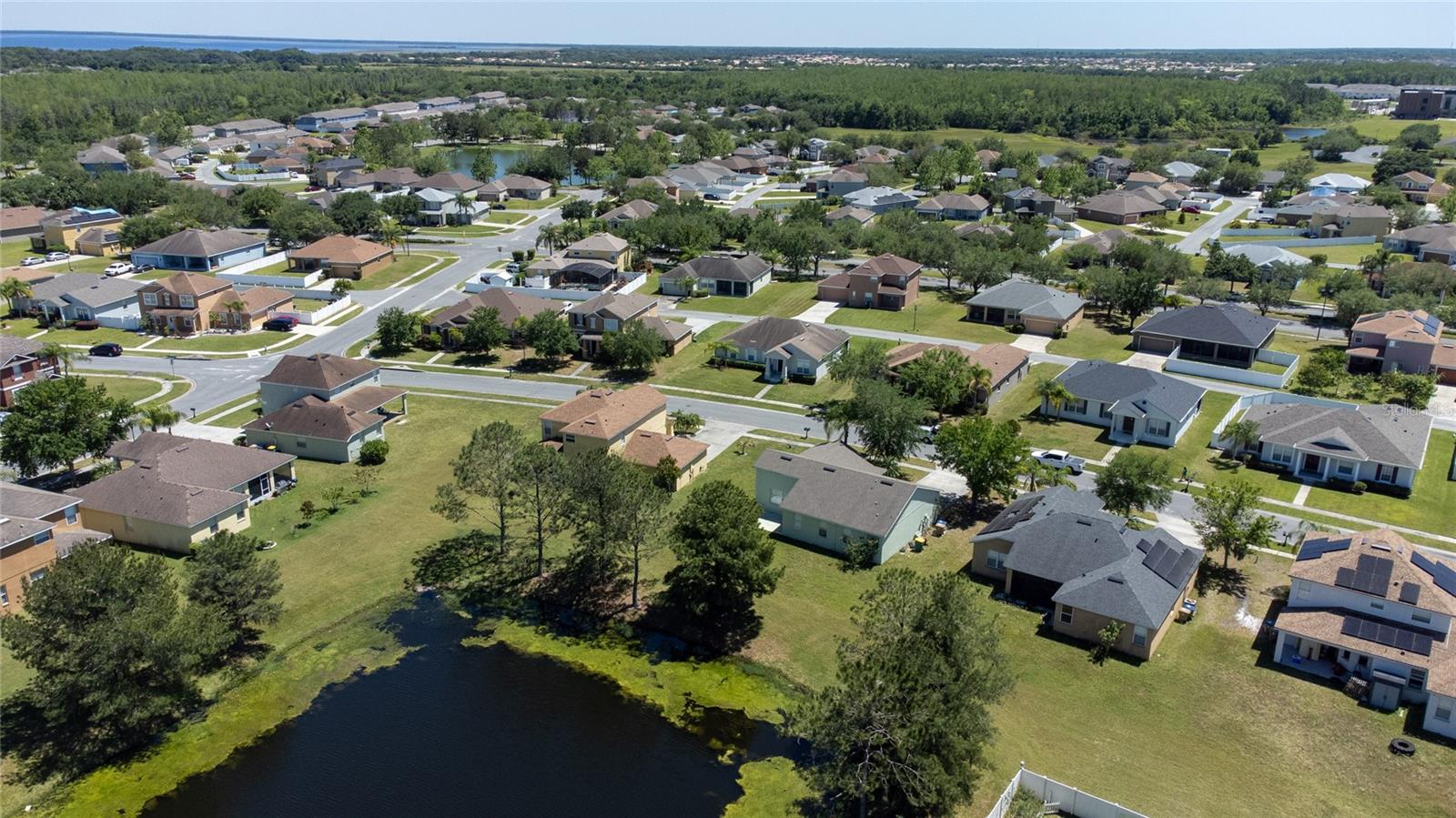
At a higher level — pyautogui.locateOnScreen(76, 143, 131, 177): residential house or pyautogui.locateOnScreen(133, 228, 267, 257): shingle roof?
pyautogui.locateOnScreen(76, 143, 131, 177): residential house

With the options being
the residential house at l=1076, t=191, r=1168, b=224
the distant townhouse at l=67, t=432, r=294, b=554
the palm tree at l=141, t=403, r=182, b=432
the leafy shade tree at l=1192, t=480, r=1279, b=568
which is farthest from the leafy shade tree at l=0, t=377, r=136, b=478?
the residential house at l=1076, t=191, r=1168, b=224

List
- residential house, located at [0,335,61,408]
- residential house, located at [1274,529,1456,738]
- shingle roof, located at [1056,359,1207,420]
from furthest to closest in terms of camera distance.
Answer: residential house, located at [0,335,61,408] → shingle roof, located at [1056,359,1207,420] → residential house, located at [1274,529,1456,738]

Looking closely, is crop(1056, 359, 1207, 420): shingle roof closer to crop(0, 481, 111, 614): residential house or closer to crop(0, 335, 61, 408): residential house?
crop(0, 481, 111, 614): residential house

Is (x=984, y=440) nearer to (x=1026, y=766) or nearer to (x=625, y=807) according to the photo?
(x=1026, y=766)

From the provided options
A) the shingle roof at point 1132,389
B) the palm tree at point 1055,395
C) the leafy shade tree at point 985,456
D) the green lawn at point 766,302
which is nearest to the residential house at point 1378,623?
the leafy shade tree at point 985,456

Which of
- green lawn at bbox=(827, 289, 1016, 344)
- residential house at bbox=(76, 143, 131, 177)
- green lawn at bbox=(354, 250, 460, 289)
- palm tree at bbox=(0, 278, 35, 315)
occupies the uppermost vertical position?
residential house at bbox=(76, 143, 131, 177)

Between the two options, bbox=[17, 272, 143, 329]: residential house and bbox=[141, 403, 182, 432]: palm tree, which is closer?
bbox=[141, 403, 182, 432]: palm tree

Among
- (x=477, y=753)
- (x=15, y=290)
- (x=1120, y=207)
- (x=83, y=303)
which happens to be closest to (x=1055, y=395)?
(x=477, y=753)
